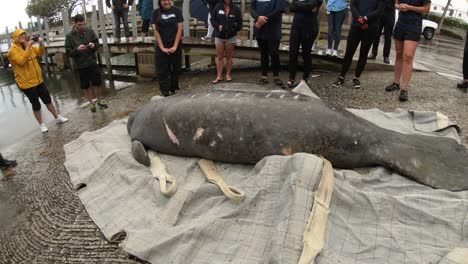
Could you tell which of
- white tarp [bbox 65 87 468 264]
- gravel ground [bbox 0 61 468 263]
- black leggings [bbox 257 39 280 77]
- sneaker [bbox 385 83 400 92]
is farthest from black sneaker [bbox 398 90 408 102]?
white tarp [bbox 65 87 468 264]

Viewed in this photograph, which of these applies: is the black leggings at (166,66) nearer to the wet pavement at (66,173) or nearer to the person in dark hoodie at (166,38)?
the person in dark hoodie at (166,38)

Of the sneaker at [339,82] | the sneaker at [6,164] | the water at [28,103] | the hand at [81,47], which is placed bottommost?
the water at [28,103]

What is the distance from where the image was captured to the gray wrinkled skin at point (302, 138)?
358 cm

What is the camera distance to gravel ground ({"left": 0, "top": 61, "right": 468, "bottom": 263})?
11.1ft

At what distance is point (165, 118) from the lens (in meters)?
4.55

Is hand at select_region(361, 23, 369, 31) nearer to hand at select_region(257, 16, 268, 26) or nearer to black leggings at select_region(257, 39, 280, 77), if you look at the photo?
black leggings at select_region(257, 39, 280, 77)

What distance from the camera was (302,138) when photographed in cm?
379

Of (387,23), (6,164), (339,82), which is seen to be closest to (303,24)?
(339,82)

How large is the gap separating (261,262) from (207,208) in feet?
3.19

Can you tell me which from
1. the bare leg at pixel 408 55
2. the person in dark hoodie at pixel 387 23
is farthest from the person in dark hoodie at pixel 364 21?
the person in dark hoodie at pixel 387 23

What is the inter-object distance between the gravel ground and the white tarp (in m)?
0.21

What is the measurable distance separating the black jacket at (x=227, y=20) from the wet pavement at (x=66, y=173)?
1.43 metres

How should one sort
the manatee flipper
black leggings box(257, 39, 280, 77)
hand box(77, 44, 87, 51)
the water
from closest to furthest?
the manatee flipper → hand box(77, 44, 87, 51) → black leggings box(257, 39, 280, 77) → the water

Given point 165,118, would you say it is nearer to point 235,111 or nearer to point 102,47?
point 235,111
